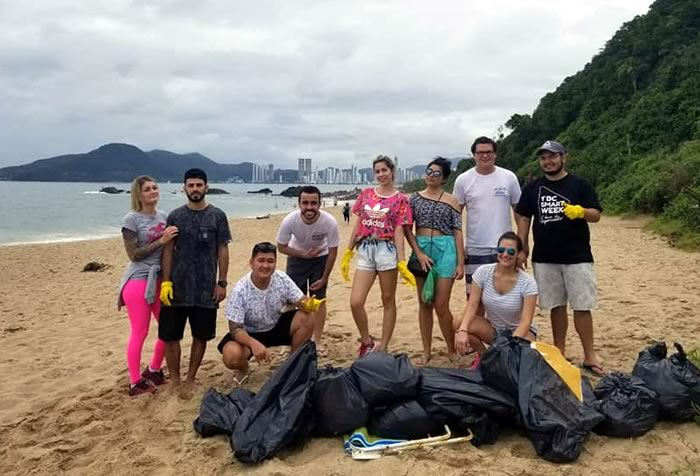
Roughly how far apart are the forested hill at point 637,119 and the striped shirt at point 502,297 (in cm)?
1019

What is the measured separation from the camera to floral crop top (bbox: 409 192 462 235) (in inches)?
178

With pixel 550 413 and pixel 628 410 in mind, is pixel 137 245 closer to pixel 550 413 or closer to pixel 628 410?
pixel 550 413

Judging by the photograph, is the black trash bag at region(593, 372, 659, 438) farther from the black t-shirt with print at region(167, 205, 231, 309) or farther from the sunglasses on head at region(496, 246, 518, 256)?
the black t-shirt with print at region(167, 205, 231, 309)

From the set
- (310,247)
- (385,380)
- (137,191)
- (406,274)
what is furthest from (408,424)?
(137,191)

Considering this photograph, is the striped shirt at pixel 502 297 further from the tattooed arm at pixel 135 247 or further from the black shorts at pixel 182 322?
the tattooed arm at pixel 135 247

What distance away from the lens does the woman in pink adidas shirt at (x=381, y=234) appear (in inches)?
179

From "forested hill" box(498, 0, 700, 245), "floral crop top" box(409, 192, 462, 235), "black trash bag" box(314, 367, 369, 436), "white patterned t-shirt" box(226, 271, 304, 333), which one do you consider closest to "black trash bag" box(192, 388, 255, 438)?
"black trash bag" box(314, 367, 369, 436)

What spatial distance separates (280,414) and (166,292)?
54.9 inches

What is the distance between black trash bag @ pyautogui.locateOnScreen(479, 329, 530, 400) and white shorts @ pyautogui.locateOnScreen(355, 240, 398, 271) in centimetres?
136

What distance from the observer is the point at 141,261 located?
4.29m

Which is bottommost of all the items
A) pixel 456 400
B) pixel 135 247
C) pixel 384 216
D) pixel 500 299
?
pixel 456 400

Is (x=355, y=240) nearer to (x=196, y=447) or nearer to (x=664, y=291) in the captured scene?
(x=196, y=447)

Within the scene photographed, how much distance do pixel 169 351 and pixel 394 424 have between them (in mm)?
1956

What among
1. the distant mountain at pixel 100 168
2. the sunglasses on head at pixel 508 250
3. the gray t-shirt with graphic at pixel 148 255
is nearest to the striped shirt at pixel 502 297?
the sunglasses on head at pixel 508 250
